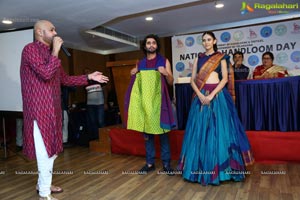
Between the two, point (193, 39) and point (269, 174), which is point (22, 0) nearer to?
point (193, 39)

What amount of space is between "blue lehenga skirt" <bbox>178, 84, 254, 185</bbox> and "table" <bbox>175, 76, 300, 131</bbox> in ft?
1.93

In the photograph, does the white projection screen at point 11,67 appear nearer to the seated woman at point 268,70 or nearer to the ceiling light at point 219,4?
the ceiling light at point 219,4

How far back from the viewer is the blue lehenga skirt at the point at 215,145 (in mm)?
2195

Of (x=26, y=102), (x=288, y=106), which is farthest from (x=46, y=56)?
(x=288, y=106)

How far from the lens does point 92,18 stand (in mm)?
3787

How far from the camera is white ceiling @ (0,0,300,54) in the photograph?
10.3 feet

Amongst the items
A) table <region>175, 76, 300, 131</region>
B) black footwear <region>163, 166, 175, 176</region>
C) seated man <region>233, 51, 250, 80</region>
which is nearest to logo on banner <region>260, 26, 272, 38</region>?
seated man <region>233, 51, 250, 80</region>

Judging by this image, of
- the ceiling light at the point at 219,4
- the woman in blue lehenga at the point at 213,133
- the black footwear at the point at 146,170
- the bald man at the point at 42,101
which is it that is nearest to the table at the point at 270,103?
the woman in blue lehenga at the point at 213,133

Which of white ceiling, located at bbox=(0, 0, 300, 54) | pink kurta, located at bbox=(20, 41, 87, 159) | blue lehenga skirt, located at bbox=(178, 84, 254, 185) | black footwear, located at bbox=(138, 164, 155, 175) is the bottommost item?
black footwear, located at bbox=(138, 164, 155, 175)

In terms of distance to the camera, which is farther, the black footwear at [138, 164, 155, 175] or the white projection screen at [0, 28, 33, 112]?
the white projection screen at [0, 28, 33, 112]

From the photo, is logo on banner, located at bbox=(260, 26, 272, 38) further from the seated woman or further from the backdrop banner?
the seated woman

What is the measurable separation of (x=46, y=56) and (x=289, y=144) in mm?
2454

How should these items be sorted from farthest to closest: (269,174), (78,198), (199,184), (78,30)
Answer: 1. (78,30)
2. (269,174)
3. (199,184)
4. (78,198)

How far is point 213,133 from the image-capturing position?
224 centimetres
